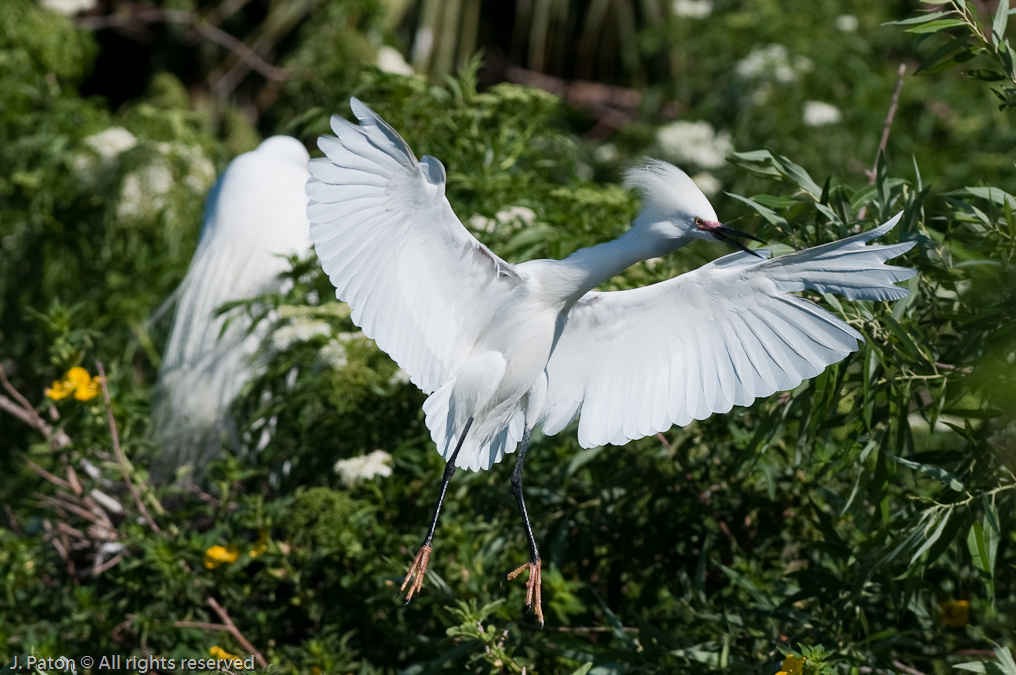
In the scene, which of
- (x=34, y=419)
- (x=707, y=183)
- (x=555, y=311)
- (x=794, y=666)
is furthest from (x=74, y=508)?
(x=707, y=183)

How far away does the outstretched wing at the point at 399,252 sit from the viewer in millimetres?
1565

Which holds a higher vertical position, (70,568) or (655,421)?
(655,421)

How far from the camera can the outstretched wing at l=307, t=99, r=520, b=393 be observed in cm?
157

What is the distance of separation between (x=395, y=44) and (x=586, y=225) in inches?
111

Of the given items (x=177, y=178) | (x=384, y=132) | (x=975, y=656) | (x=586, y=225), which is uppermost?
(x=384, y=132)

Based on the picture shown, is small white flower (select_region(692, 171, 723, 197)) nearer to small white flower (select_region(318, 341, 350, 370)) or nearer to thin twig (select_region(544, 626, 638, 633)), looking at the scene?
small white flower (select_region(318, 341, 350, 370))

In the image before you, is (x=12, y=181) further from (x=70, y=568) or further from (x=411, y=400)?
(x=411, y=400)

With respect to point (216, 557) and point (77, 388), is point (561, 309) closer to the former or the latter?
point (216, 557)

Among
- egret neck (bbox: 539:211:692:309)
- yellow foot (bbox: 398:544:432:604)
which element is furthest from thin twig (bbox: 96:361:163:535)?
egret neck (bbox: 539:211:692:309)


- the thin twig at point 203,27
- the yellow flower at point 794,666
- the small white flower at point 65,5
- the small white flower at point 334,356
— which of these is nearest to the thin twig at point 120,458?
the small white flower at point 334,356

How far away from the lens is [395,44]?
488cm

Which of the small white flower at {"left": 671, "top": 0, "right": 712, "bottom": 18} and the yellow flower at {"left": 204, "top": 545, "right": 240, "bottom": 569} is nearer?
the yellow flower at {"left": 204, "top": 545, "right": 240, "bottom": 569}

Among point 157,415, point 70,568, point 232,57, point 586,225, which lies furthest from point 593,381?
point 232,57

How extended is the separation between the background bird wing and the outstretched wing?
21cm
